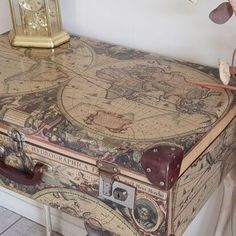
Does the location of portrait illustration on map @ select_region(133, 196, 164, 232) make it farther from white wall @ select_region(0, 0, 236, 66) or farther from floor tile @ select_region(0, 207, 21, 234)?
floor tile @ select_region(0, 207, 21, 234)

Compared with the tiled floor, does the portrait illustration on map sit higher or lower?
higher

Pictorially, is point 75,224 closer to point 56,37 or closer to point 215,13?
point 56,37

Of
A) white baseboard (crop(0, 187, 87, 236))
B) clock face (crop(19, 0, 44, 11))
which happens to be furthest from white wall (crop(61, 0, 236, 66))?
white baseboard (crop(0, 187, 87, 236))

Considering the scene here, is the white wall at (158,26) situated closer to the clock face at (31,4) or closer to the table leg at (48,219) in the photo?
the clock face at (31,4)

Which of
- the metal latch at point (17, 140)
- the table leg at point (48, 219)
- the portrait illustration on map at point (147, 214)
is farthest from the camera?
the table leg at point (48, 219)

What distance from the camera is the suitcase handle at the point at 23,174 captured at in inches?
32.1

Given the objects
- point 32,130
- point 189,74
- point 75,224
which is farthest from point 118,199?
point 75,224

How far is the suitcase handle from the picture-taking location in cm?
81

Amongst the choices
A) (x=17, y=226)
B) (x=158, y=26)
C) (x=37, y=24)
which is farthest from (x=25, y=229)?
(x=158, y=26)

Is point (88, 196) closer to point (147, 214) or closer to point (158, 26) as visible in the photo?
point (147, 214)

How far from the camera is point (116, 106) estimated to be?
853mm

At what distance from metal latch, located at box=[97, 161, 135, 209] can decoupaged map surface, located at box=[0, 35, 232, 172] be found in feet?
0.05

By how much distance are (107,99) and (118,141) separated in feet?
0.51

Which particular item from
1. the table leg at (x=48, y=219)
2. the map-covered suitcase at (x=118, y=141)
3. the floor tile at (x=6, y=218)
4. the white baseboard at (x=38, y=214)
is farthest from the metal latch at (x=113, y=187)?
the floor tile at (x=6, y=218)
